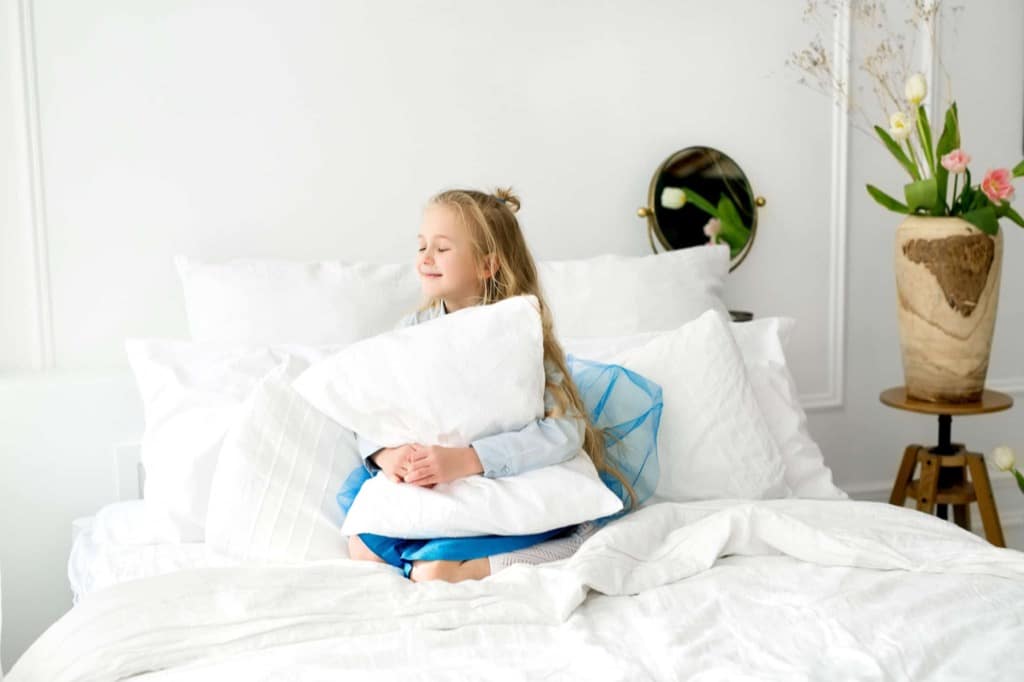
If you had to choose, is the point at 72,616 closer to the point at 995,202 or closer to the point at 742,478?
the point at 742,478

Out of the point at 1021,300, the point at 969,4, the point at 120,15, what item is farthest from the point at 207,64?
the point at 1021,300

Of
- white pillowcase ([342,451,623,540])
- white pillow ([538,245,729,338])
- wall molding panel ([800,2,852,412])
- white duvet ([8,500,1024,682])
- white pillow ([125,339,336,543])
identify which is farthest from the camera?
wall molding panel ([800,2,852,412])

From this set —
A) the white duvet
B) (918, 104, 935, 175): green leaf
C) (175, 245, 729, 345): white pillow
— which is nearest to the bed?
the white duvet

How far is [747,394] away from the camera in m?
2.11

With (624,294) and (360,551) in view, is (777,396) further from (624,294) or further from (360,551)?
(360,551)

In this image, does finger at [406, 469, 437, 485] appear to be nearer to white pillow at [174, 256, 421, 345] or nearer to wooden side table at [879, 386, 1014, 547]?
white pillow at [174, 256, 421, 345]

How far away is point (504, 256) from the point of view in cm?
208

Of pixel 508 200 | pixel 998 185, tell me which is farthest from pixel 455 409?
pixel 998 185

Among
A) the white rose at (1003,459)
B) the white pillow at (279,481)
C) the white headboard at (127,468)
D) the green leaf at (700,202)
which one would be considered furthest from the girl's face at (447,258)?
the white rose at (1003,459)

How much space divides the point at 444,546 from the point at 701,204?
1381 mm

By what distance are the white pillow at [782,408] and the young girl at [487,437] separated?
0.44 metres

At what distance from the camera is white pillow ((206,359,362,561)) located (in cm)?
181

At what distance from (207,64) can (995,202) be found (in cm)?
177

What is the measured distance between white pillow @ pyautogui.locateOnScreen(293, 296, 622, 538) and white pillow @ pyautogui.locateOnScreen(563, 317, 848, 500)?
455 mm
